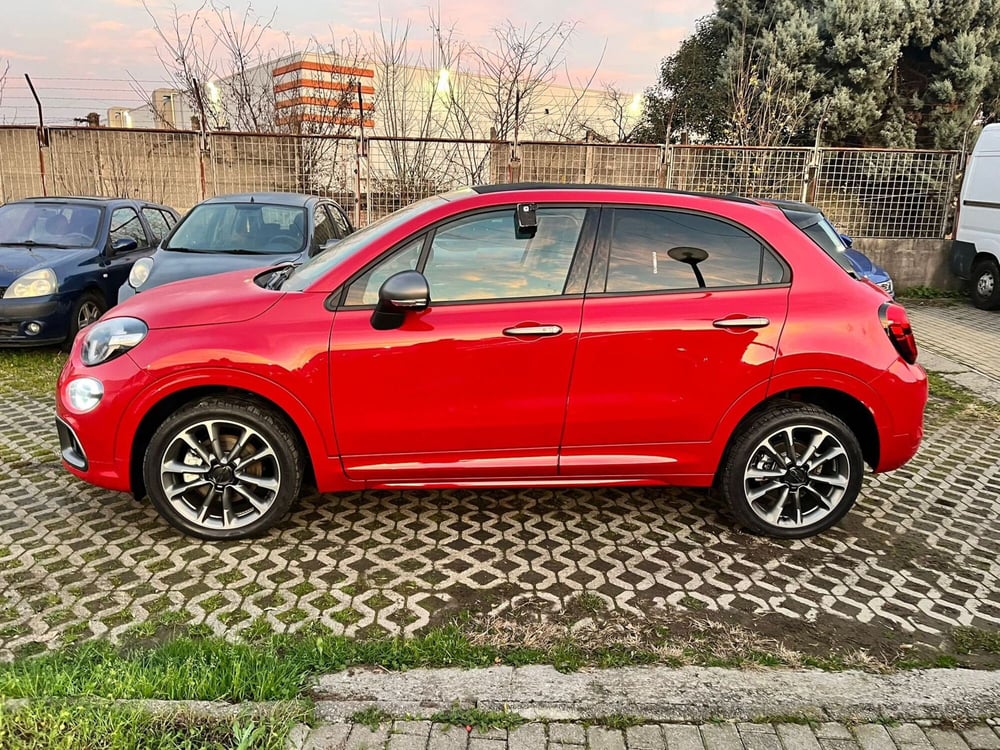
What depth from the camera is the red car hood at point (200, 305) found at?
3641 millimetres

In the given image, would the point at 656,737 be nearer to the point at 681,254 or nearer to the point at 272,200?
the point at 681,254

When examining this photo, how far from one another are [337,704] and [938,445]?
16.3 feet

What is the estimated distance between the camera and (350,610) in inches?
127

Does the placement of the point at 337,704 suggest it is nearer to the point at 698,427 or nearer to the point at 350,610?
the point at 350,610

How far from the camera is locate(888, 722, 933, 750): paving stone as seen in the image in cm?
253

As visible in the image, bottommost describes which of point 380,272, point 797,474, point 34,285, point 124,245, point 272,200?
point 797,474

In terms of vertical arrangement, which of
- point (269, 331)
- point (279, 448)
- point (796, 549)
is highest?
→ point (269, 331)

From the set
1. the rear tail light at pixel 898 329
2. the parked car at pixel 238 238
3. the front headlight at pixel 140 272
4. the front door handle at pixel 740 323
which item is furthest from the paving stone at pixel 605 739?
the front headlight at pixel 140 272

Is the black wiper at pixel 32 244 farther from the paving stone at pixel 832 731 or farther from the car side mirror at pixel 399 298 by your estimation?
the paving stone at pixel 832 731

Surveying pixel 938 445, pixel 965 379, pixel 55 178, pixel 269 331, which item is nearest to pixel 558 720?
pixel 269 331

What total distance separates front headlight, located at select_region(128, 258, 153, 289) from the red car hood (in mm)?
3232

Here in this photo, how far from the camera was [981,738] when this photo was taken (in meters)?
2.58

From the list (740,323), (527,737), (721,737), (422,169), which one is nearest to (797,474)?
(740,323)

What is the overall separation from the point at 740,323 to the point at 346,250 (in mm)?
2090
